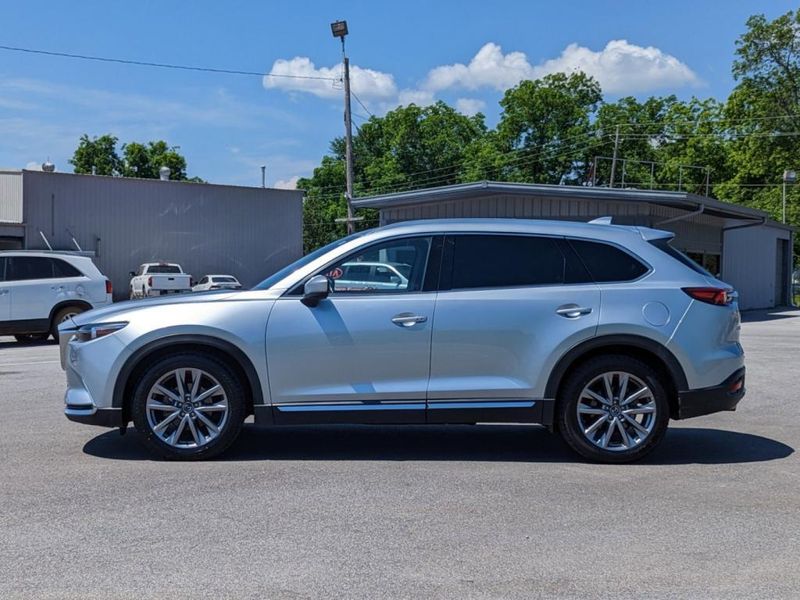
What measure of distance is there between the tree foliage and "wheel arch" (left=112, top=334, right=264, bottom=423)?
7203 centimetres

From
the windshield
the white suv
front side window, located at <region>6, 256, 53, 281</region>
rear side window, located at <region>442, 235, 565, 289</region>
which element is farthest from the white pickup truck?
rear side window, located at <region>442, 235, 565, 289</region>

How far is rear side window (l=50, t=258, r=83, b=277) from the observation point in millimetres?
16812

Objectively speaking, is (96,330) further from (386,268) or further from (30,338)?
(30,338)

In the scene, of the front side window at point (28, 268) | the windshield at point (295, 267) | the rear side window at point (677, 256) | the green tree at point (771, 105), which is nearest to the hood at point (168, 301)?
the windshield at point (295, 267)

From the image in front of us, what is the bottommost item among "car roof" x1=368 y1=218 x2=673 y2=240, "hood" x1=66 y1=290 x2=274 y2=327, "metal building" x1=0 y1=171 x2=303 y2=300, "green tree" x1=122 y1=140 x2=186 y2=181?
"hood" x1=66 y1=290 x2=274 y2=327

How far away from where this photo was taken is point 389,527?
506 cm

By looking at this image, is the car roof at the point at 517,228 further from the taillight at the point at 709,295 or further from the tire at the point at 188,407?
the tire at the point at 188,407

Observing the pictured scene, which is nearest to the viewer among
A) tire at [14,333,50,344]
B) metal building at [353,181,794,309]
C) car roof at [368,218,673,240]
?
car roof at [368,218,673,240]

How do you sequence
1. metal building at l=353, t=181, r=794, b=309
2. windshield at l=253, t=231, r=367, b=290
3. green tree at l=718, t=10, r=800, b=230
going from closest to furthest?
windshield at l=253, t=231, r=367, b=290, metal building at l=353, t=181, r=794, b=309, green tree at l=718, t=10, r=800, b=230

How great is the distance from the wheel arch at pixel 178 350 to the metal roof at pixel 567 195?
17.9 meters

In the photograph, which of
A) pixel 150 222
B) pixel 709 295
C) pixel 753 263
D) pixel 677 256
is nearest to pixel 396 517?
pixel 709 295

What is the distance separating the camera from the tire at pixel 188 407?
6504mm

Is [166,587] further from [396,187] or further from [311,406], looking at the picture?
[396,187]

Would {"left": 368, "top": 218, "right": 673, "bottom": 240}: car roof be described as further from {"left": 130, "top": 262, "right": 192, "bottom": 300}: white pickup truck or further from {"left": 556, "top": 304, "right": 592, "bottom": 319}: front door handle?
{"left": 130, "top": 262, "right": 192, "bottom": 300}: white pickup truck
